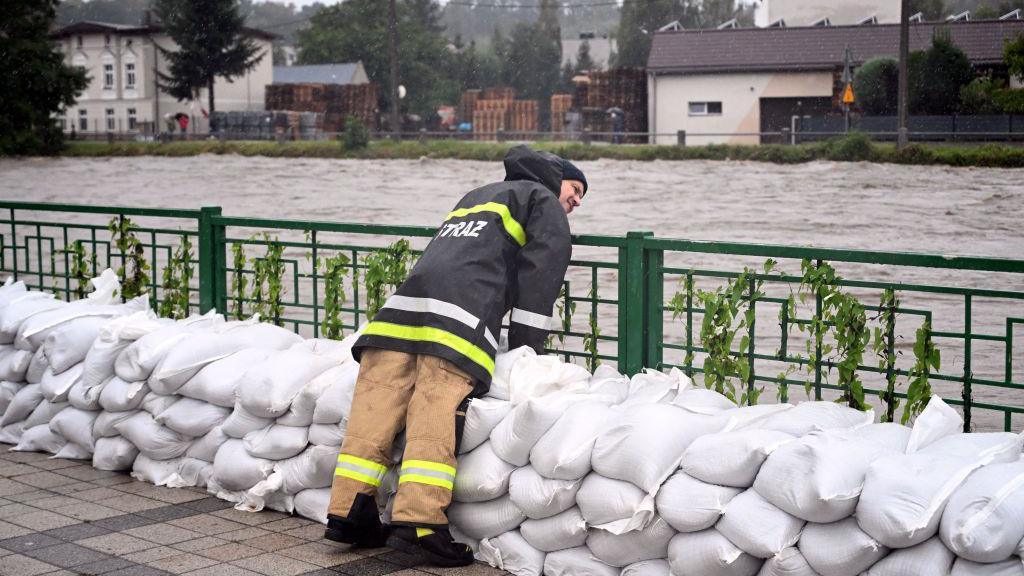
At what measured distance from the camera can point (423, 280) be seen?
457 cm

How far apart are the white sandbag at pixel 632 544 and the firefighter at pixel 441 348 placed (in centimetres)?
56

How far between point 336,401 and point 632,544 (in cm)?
145

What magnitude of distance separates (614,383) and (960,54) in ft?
129

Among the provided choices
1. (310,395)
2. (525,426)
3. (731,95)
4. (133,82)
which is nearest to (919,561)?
(525,426)

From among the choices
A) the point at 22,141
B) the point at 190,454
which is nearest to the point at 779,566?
the point at 190,454

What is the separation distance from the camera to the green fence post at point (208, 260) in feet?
22.0

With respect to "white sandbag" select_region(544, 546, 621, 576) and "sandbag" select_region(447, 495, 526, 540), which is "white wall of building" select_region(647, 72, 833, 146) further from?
"white sandbag" select_region(544, 546, 621, 576)

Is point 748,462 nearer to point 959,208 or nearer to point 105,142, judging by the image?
point 959,208

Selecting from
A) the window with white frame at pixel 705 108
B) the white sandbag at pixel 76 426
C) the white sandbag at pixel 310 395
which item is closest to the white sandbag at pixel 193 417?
the white sandbag at pixel 310 395

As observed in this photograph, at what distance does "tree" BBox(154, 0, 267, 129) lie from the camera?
61.8 m

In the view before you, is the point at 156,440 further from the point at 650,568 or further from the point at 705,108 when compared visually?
the point at 705,108

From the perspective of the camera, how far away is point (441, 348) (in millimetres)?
4461

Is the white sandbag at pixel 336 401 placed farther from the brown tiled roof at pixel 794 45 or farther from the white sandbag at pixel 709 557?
the brown tiled roof at pixel 794 45

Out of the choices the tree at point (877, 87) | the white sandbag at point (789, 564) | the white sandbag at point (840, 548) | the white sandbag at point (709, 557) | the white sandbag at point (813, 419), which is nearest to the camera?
the white sandbag at point (840, 548)
